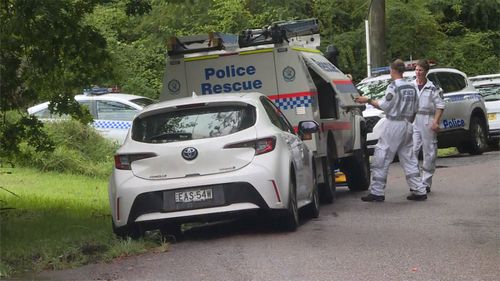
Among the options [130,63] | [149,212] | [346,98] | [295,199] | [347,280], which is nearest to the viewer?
[347,280]

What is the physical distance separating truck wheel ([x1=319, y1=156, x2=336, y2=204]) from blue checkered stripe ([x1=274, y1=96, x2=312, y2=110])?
94 centimetres

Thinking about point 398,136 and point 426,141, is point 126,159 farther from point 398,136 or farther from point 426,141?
point 426,141

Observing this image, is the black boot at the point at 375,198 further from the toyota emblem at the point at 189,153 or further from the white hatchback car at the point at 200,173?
the toyota emblem at the point at 189,153

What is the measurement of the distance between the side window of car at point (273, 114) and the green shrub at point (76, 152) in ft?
24.6

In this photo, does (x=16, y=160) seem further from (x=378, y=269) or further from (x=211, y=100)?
(x=378, y=269)

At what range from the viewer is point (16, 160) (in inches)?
476

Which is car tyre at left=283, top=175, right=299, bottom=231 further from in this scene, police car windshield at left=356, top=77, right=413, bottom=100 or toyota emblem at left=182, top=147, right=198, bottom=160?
police car windshield at left=356, top=77, right=413, bottom=100

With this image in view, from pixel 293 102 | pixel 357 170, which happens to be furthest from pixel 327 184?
pixel 357 170

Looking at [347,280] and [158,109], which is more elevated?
[158,109]

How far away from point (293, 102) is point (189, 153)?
131 inches

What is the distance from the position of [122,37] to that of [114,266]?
923 inches

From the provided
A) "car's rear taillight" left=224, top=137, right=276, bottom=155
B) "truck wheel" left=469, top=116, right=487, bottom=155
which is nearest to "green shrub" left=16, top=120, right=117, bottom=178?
"truck wheel" left=469, top=116, right=487, bottom=155

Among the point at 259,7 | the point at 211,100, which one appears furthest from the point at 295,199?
the point at 259,7

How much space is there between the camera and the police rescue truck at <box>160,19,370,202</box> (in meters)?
11.7
